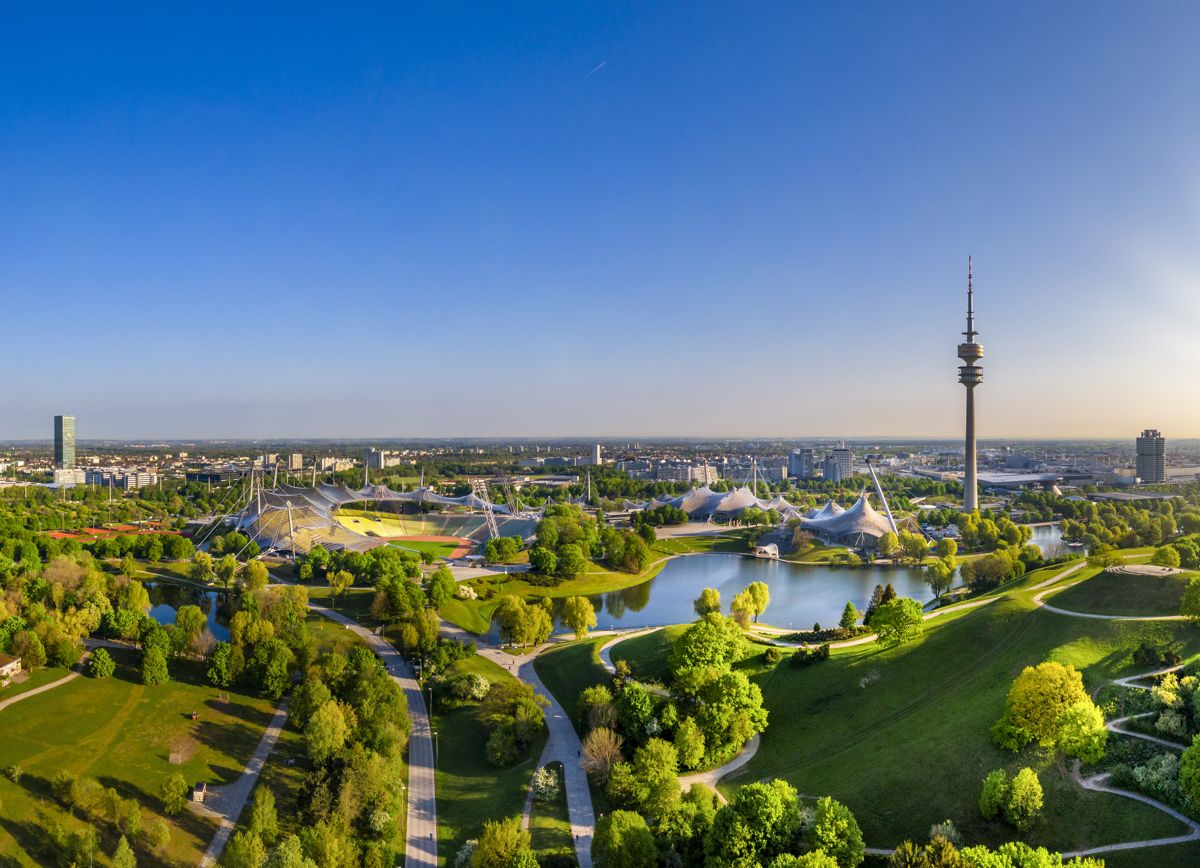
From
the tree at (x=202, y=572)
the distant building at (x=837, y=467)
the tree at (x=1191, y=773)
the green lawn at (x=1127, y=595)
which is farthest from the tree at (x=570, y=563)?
the distant building at (x=837, y=467)

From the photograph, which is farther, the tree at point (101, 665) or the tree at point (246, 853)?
the tree at point (101, 665)

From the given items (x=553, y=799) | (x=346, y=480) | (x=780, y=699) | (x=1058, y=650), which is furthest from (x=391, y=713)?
(x=346, y=480)

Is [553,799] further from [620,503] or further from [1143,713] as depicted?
[620,503]

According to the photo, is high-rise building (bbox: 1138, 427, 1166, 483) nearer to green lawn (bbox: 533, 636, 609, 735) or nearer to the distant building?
the distant building

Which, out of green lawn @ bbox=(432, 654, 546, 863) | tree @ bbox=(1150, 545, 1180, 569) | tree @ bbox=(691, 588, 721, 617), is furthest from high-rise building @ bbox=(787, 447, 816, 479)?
green lawn @ bbox=(432, 654, 546, 863)

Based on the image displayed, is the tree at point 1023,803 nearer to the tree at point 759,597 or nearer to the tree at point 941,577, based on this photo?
the tree at point 759,597

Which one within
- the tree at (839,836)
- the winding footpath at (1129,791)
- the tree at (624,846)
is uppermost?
the winding footpath at (1129,791)

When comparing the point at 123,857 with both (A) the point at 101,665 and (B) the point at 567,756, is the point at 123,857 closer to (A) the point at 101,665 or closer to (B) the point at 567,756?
(B) the point at 567,756
